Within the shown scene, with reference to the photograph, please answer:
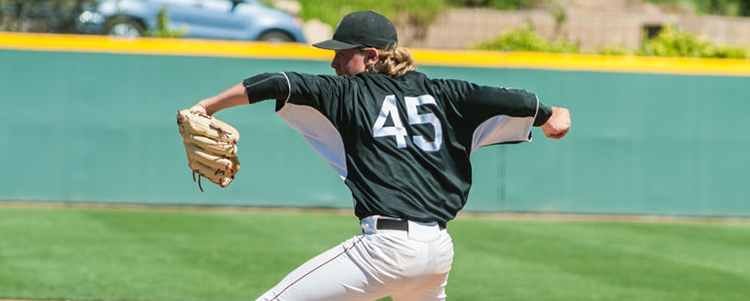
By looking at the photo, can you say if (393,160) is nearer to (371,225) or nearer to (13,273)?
(371,225)

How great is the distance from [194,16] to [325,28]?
4856mm

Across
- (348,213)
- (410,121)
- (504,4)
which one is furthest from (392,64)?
(504,4)

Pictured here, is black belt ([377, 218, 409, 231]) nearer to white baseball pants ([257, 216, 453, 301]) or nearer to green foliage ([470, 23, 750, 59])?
white baseball pants ([257, 216, 453, 301])

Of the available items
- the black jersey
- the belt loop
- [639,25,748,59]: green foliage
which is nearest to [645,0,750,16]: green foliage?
[639,25,748,59]: green foliage

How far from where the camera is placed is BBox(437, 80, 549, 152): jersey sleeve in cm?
340

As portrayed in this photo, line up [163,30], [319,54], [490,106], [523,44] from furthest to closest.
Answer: [523,44] → [163,30] → [319,54] → [490,106]

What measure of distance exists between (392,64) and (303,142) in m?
8.62

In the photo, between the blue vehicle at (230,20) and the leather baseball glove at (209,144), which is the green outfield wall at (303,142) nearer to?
the blue vehicle at (230,20)

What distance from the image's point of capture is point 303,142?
12086 millimetres

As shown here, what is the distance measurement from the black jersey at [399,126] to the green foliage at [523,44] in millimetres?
13155

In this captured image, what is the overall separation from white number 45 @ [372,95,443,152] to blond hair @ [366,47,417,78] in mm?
166

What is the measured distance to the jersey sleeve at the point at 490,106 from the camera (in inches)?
134

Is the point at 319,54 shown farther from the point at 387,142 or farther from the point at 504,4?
the point at 504,4

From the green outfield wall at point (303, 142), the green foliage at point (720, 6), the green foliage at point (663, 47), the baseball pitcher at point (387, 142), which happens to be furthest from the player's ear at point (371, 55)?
the green foliage at point (720, 6)
